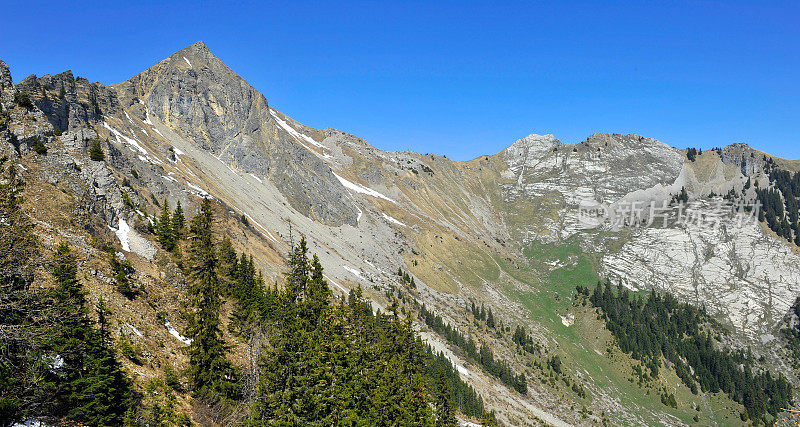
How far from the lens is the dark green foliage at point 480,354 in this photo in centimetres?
10675

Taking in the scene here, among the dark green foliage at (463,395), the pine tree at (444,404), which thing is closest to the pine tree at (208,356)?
the pine tree at (444,404)

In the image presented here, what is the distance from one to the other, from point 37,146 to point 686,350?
186 metres

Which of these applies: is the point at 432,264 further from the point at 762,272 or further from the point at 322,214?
the point at 762,272

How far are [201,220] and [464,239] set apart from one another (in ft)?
466

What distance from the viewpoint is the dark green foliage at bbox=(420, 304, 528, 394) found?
350 ft

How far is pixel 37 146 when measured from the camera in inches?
1754

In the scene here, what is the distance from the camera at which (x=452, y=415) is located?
4175 centimetres

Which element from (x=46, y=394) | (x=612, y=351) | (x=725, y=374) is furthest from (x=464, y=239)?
(x=46, y=394)

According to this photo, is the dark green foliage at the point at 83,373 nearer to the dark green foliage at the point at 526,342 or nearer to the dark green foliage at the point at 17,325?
the dark green foliage at the point at 17,325

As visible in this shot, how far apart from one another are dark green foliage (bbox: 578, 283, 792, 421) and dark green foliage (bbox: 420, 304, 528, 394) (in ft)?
192

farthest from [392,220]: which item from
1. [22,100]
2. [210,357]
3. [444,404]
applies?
[210,357]

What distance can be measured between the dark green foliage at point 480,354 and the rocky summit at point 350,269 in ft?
1.71

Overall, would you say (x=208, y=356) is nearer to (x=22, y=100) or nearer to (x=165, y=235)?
(x=165, y=235)

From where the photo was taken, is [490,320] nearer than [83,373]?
No
